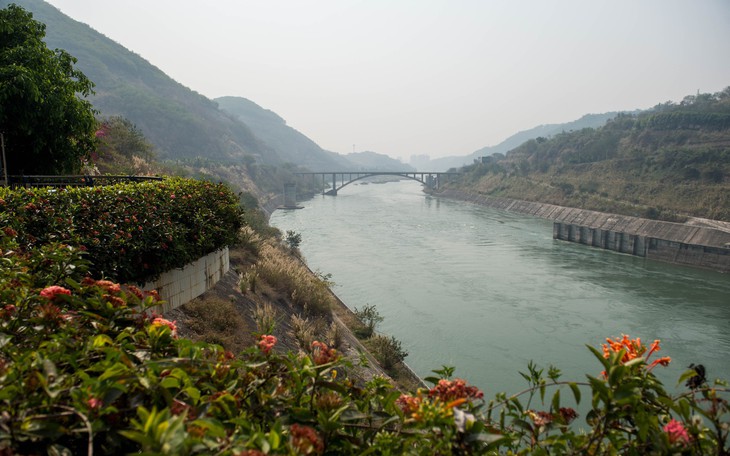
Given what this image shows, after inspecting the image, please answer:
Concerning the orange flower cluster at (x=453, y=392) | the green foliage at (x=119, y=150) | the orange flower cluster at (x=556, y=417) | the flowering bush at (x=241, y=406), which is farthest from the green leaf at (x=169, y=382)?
the green foliage at (x=119, y=150)

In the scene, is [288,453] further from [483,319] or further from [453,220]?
[453,220]

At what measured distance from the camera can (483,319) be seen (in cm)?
2514

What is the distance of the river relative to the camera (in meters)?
20.5

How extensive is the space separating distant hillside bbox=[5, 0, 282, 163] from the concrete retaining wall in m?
94.4

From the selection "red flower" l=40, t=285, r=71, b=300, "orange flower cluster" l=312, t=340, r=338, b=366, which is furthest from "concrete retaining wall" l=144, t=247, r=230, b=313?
"orange flower cluster" l=312, t=340, r=338, b=366

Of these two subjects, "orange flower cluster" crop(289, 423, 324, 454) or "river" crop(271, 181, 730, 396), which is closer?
"orange flower cluster" crop(289, 423, 324, 454)

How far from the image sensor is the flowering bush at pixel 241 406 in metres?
1.96

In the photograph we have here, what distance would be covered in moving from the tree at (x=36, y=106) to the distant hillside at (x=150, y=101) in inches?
3445

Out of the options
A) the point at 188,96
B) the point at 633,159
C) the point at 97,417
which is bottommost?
the point at 97,417

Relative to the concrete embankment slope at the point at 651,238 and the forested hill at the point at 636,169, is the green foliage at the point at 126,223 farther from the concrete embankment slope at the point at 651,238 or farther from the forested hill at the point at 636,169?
the forested hill at the point at 636,169

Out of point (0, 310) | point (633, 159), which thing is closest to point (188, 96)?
point (633, 159)

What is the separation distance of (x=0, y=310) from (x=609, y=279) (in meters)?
38.3

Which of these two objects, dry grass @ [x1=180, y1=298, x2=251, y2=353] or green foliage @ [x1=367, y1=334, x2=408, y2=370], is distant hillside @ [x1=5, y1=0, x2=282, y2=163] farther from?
dry grass @ [x1=180, y1=298, x2=251, y2=353]

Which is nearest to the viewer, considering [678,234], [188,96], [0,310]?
[0,310]
